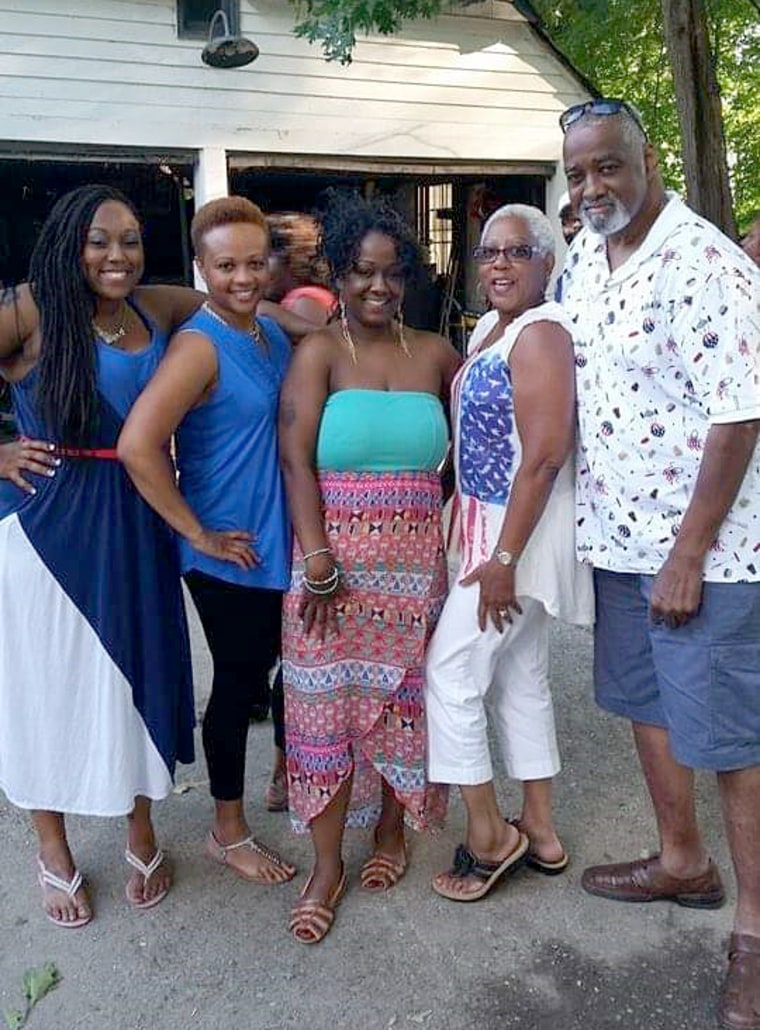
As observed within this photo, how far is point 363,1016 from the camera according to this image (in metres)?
2.25

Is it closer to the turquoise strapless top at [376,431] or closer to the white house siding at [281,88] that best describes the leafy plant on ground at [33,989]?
the turquoise strapless top at [376,431]

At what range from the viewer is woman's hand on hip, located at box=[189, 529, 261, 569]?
7.95ft

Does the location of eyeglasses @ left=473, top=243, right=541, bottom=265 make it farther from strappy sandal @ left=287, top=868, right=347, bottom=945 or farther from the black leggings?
strappy sandal @ left=287, top=868, right=347, bottom=945

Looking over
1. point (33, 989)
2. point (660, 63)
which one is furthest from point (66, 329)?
point (660, 63)

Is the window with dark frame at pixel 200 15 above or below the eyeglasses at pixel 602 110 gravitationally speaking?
above

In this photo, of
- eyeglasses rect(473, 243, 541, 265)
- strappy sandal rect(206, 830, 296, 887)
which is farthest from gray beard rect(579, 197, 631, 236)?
strappy sandal rect(206, 830, 296, 887)

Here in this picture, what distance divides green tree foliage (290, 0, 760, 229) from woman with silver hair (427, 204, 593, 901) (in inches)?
146

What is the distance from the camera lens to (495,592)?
8.00 ft

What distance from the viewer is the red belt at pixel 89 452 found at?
2.40 metres

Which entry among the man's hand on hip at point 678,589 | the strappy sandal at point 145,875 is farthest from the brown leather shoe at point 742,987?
the strappy sandal at point 145,875

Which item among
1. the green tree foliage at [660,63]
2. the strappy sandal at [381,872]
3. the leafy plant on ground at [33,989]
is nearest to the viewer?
the leafy plant on ground at [33,989]

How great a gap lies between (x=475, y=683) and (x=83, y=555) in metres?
1.07

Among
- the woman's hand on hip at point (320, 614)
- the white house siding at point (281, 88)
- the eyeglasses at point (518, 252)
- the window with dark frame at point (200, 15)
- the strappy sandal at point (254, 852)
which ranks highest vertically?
the window with dark frame at point (200, 15)

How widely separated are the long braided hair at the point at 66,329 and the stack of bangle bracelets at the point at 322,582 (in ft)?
2.06
